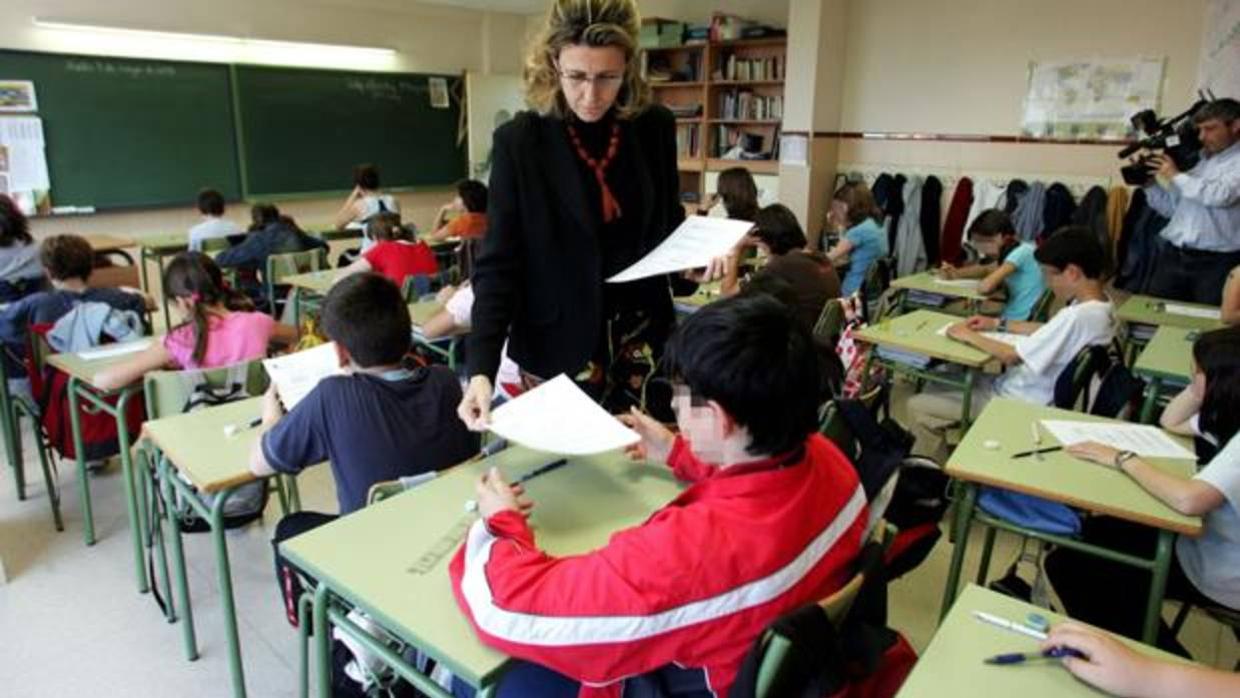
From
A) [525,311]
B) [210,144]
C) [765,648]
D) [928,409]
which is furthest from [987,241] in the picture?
[210,144]

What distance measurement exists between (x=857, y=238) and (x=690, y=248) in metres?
3.71

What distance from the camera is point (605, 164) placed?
5.11 ft

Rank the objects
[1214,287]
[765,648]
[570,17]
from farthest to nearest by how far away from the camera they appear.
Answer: [1214,287], [570,17], [765,648]

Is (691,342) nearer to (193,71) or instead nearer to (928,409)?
(928,409)

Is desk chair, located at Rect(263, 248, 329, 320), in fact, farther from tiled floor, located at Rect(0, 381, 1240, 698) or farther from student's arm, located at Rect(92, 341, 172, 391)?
student's arm, located at Rect(92, 341, 172, 391)

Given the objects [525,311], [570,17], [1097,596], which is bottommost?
[1097,596]

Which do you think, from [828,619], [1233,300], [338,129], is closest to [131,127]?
[338,129]

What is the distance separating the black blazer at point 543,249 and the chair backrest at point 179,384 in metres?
1.23

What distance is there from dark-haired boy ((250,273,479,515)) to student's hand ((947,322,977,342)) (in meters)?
2.21

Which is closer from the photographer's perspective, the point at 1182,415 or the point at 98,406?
the point at 1182,415

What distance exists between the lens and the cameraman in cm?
404

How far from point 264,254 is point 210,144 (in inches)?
84.2

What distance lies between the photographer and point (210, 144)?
6.84 metres

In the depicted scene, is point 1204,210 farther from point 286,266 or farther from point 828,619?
point 286,266
